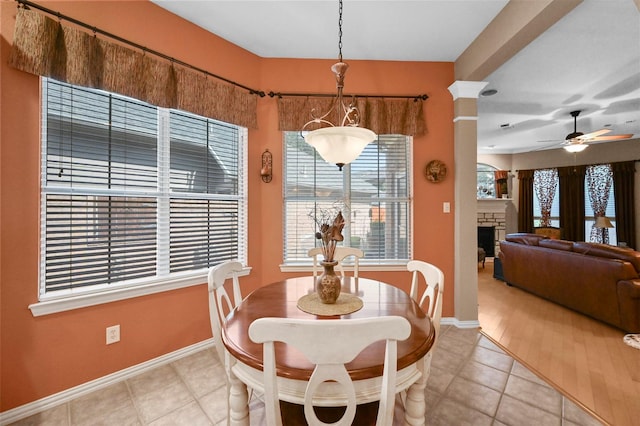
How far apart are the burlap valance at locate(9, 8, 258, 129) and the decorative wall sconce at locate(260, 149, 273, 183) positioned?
1.15ft

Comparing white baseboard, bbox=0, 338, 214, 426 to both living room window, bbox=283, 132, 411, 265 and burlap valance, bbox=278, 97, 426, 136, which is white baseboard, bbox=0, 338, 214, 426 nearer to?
living room window, bbox=283, 132, 411, 265

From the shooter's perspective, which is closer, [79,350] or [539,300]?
[79,350]

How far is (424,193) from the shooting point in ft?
9.77

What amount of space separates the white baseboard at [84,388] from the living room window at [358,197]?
4.26 feet

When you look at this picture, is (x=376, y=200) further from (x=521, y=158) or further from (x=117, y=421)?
(x=521, y=158)

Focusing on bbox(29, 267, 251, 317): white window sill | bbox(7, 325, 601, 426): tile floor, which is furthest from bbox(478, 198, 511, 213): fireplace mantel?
bbox(29, 267, 251, 317): white window sill

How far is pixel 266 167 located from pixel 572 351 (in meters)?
3.30

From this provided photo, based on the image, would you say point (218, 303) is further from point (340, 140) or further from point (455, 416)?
point (455, 416)

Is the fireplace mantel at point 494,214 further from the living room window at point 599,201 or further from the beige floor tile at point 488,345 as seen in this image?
the beige floor tile at point 488,345

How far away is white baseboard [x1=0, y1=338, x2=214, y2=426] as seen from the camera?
162 centimetres

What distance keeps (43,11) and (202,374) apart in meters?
2.67

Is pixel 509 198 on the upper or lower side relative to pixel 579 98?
lower

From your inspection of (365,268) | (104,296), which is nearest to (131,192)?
(104,296)

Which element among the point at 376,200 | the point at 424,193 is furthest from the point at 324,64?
the point at 424,193
